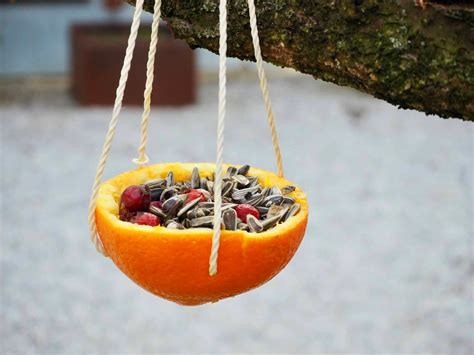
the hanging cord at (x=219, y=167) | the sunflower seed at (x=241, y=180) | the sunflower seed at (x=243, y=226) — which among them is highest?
the hanging cord at (x=219, y=167)

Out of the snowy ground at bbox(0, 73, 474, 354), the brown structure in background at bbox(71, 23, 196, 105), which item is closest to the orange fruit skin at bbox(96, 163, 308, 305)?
the snowy ground at bbox(0, 73, 474, 354)

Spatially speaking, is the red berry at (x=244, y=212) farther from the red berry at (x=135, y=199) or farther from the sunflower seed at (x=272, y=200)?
the red berry at (x=135, y=199)

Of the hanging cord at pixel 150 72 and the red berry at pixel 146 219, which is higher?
the hanging cord at pixel 150 72

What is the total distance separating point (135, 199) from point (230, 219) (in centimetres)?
17

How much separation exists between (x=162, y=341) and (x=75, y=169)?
271 cm

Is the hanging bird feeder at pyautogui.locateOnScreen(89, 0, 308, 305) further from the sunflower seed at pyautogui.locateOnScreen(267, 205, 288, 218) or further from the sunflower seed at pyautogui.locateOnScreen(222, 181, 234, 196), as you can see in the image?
the sunflower seed at pyautogui.locateOnScreen(222, 181, 234, 196)

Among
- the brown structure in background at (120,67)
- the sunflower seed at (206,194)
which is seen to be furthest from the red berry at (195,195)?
the brown structure in background at (120,67)

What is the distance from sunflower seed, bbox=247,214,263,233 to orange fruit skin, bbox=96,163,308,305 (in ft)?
0.16

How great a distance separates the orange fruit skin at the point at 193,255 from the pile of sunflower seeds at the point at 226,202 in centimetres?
7

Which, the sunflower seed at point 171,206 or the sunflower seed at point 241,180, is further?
the sunflower seed at point 241,180

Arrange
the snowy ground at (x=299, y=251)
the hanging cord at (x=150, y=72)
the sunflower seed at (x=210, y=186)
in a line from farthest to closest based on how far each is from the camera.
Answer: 1. the snowy ground at (x=299, y=251)
2. the sunflower seed at (x=210, y=186)
3. the hanging cord at (x=150, y=72)

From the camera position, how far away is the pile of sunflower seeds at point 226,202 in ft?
5.02

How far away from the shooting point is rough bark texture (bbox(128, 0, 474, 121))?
1.35 m

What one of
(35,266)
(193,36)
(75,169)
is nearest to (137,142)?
(75,169)
